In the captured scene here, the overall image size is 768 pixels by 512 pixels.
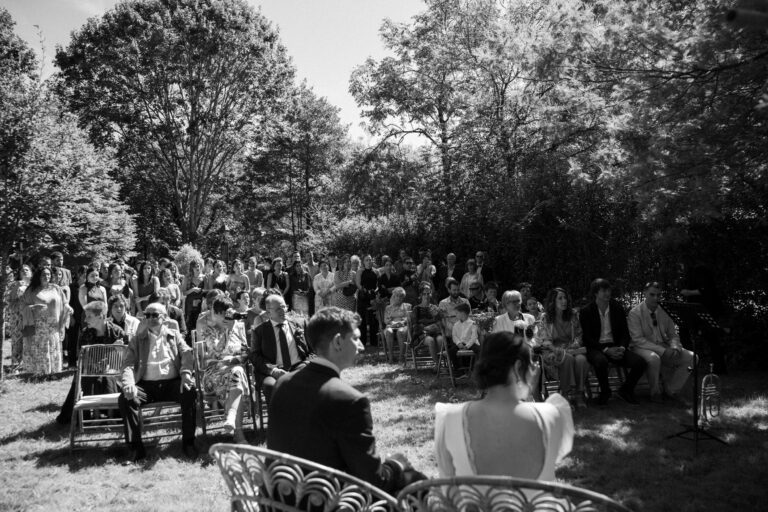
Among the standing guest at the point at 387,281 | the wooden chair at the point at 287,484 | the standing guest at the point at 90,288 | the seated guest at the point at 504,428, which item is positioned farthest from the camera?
the standing guest at the point at 387,281

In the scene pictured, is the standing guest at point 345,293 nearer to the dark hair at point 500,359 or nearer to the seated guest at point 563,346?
the seated guest at point 563,346

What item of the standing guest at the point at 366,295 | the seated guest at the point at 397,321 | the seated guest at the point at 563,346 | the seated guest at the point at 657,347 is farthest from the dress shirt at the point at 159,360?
the standing guest at the point at 366,295

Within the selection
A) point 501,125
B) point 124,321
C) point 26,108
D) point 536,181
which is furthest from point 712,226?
point 26,108

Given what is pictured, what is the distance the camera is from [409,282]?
12.9 metres

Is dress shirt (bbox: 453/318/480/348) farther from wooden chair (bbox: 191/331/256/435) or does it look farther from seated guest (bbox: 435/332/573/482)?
seated guest (bbox: 435/332/573/482)

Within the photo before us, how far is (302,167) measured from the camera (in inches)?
1366

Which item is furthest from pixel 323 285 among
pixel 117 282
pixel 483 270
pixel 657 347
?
pixel 657 347

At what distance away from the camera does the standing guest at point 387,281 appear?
12852 mm

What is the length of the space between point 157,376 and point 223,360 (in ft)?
2.27

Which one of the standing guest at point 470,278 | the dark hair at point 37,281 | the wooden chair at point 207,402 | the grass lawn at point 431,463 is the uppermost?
the dark hair at point 37,281

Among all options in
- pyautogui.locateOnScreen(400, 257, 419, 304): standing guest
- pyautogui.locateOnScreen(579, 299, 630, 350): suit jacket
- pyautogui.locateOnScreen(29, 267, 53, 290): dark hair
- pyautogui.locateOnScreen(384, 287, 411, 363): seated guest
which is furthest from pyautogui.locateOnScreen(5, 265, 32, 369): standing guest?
pyautogui.locateOnScreen(579, 299, 630, 350): suit jacket

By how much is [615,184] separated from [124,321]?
24.2 feet

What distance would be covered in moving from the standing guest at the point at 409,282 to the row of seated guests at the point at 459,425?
9.49 metres

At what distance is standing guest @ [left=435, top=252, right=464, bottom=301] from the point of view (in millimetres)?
12852
